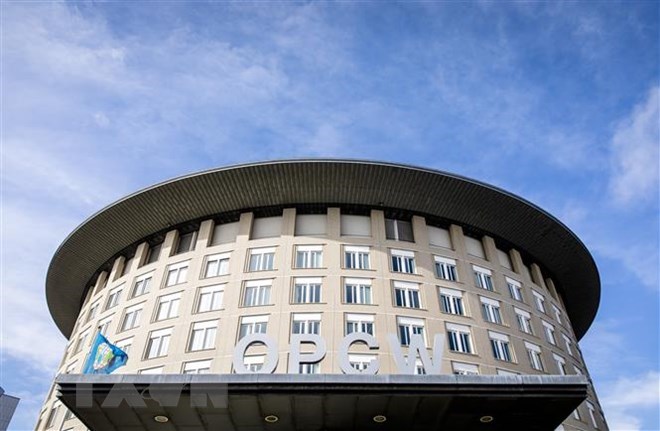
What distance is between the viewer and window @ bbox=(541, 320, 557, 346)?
1366 inches

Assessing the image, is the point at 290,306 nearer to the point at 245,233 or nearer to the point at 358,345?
the point at 358,345

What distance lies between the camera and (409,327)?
29531 millimetres

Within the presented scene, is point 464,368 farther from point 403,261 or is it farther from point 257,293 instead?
point 257,293

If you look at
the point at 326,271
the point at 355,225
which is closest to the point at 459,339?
the point at 326,271

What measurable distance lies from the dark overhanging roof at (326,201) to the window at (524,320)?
19.9 feet

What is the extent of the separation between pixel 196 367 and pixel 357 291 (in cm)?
1040

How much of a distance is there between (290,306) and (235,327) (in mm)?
3435

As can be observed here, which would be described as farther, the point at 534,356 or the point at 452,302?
the point at 534,356

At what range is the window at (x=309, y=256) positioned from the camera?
32.4m

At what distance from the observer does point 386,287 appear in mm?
31078

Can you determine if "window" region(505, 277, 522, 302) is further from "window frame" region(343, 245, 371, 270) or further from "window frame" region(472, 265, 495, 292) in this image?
"window frame" region(343, 245, 371, 270)

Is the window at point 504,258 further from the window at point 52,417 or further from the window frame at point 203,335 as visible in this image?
the window at point 52,417

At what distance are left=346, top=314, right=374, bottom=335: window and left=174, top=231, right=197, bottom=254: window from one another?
42.9 feet

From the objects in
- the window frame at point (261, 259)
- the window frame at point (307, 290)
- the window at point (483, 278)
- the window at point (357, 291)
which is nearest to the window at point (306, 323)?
the window frame at point (307, 290)
